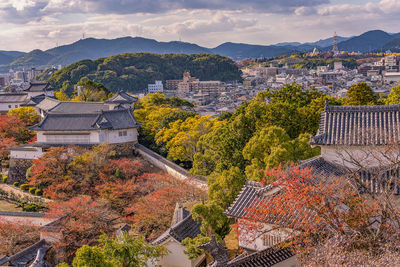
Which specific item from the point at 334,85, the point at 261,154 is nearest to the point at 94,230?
the point at 261,154

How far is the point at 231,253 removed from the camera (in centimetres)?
1396

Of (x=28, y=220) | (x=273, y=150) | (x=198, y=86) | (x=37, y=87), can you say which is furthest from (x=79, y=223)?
(x=198, y=86)

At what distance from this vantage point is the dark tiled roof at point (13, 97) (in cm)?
4941

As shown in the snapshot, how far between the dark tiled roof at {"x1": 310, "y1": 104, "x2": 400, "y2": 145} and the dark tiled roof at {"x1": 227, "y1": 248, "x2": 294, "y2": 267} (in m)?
5.80

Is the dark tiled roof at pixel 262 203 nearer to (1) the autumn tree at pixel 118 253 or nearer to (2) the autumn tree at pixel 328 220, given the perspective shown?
(2) the autumn tree at pixel 328 220

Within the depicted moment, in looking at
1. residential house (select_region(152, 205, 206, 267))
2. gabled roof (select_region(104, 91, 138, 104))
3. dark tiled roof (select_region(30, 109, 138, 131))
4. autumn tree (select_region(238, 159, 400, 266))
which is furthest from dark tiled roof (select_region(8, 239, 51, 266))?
gabled roof (select_region(104, 91, 138, 104))

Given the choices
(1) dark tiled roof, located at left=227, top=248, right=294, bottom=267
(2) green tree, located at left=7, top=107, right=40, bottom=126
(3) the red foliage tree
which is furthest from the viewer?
(2) green tree, located at left=7, top=107, right=40, bottom=126

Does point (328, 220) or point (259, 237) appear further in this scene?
point (259, 237)

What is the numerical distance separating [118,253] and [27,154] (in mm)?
21517

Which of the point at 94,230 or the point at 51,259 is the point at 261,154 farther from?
the point at 51,259

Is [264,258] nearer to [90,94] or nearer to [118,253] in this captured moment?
[118,253]

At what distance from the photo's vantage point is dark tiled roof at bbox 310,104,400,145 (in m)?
14.0

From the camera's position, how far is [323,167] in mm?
14078

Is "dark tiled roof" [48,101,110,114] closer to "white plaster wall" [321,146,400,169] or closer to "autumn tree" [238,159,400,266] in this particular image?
"white plaster wall" [321,146,400,169]
